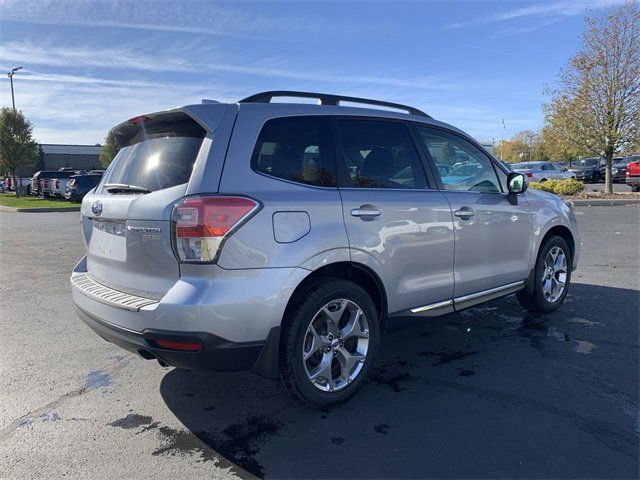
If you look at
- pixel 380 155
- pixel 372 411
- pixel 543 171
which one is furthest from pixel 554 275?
pixel 543 171

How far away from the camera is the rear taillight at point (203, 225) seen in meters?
2.77

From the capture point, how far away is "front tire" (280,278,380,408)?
10.0ft

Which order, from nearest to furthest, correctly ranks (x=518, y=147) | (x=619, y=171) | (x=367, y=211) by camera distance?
(x=367, y=211) < (x=619, y=171) < (x=518, y=147)

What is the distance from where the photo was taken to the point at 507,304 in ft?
19.0

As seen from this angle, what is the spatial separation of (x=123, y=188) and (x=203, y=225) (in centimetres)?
93

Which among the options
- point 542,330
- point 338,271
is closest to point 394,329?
point 338,271

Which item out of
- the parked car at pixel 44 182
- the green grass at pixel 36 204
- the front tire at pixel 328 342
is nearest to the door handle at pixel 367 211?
Answer: the front tire at pixel 328 342

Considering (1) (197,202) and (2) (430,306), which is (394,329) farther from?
(1) (197,202)

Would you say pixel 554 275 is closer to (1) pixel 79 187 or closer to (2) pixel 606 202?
(2) pixel 606 202

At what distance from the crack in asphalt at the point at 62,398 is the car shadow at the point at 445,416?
0.48 metres

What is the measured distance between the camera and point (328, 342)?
10.9ft

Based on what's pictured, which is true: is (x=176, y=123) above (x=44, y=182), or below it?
below

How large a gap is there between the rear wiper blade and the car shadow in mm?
1461

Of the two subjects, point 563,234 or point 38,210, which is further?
point 38,210
